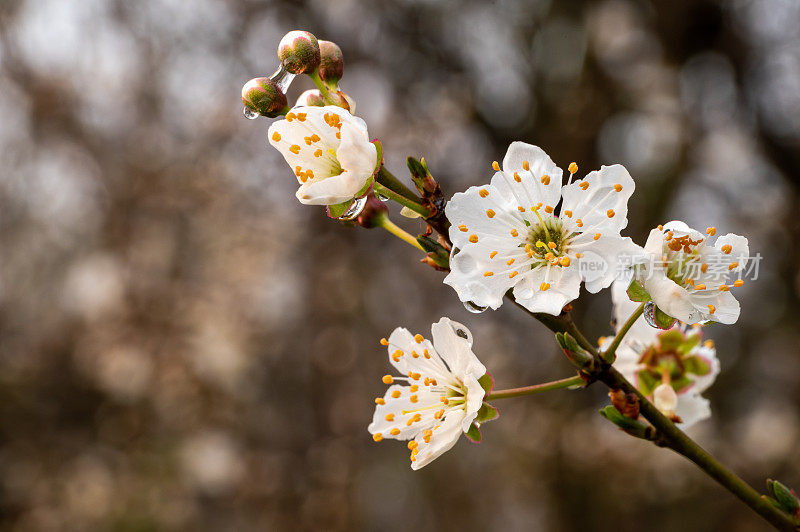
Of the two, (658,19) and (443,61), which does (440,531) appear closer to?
(443,61)

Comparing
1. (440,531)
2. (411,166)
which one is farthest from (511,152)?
(440,531)

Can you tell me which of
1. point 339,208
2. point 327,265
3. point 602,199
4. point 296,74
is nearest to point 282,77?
point 296,74

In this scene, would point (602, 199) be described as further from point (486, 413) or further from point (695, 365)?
point (695, 365)

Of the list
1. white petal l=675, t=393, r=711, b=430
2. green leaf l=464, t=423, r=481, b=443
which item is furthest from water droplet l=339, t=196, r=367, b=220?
white petal l=675, t=393, r=711, b=430

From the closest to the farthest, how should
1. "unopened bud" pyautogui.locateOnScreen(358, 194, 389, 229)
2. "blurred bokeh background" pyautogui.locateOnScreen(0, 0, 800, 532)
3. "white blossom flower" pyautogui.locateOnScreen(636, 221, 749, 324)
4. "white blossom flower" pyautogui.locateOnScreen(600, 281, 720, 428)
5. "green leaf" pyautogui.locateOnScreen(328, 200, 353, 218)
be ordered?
1. "white blossom flower" pyautogui.locateOnScreen(636, 221, 749, 324)
2. "green leaf" pyautogui.locateOnScreen(328, 200, 353, 218)
3. "unopened bud" pyautogui.locateOnScreen(358, 194, 389, 229)
4. "white blossom flower" pyautogui.locateOnScreen(600, 281, 720, 428)
5. "blurred bokeh background" pyautogui.locateOnScreen(0, 0, 800, 532)

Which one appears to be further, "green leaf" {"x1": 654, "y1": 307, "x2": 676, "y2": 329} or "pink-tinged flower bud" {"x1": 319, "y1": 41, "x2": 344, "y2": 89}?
"pink-tinged flower bud" {"x1": 319, "y1": 41, "x2": 344, "y2": 89}

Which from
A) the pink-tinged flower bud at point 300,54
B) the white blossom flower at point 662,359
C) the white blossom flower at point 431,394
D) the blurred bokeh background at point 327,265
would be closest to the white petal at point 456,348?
the white blossom flower at point 431,394

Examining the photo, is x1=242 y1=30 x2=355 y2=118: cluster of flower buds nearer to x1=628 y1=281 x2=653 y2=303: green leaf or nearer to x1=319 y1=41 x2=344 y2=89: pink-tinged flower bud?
x1=319 y1=41 x2=344 y2=89: pink-tinged flower bud

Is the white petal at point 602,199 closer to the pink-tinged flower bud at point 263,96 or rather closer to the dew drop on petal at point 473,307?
the dew drop on petal at point 473,307
